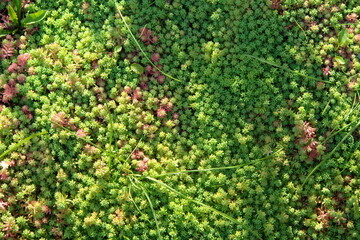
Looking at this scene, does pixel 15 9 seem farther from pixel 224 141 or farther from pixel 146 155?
pixel 224 141

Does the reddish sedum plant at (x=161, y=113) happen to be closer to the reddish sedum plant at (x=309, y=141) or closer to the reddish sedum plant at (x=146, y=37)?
the reddish sedum plant at (x=146, y=37)

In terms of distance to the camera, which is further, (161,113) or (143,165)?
(161,113)

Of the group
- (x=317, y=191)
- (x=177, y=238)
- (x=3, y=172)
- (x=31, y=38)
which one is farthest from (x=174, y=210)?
(x=31, y=38)

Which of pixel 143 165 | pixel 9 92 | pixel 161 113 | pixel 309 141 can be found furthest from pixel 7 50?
pixel 309 141

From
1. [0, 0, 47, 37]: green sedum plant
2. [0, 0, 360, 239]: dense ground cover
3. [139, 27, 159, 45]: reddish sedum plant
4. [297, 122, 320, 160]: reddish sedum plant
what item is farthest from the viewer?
[139, 27, 159, 45]: reddish sedum plant

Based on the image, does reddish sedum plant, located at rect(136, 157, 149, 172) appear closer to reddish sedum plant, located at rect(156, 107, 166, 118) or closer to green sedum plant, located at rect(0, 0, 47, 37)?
reddish sedum plant, located at rect(156, 107, 166, 118)

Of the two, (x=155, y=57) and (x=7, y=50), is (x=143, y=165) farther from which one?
(x=7, y=50)

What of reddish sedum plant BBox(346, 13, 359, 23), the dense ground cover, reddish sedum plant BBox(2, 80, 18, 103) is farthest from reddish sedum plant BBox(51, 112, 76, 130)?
reddish sedum plant BBox(346, 13, 359, 23)

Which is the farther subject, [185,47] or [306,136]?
[185,47]

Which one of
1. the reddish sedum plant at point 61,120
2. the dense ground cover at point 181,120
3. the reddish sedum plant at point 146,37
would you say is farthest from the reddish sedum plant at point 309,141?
the reddish sedum plant at point 61,120
